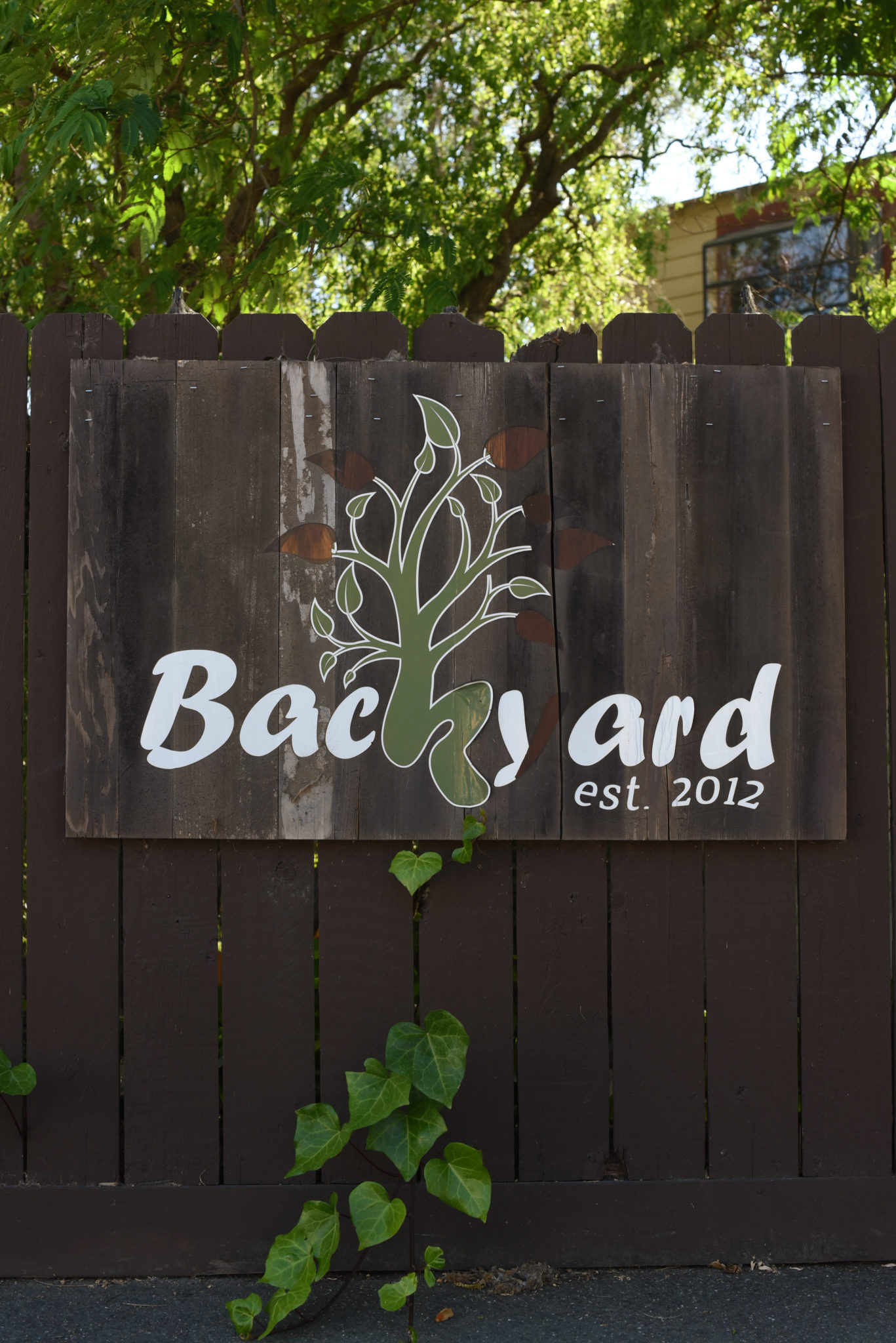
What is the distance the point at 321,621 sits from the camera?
114 inches

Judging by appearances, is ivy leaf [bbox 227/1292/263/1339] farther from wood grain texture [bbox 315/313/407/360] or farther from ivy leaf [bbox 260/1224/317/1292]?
wood grain texture [bbox 315/313/407/360]

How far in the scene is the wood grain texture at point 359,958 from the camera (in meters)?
2.89

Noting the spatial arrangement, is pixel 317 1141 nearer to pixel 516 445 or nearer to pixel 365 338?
pixel 516 445

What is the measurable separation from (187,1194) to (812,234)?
10076 millimetres

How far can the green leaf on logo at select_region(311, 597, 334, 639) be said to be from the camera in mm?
2883

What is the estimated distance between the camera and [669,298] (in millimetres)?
11531

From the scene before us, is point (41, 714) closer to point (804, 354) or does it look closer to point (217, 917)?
point (217, 917)

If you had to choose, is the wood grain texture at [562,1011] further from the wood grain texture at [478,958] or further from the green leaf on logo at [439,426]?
the green leaf on logo at [439,426]

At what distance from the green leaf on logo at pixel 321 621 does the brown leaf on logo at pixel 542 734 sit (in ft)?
1.96

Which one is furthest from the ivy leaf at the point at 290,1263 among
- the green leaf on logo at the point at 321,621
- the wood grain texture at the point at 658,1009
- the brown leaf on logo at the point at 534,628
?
the brown leaf on logo at the point at 534,628

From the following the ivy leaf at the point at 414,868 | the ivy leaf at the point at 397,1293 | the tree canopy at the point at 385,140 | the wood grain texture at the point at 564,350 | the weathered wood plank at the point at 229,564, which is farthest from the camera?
the tree canopy at the point at 385,140

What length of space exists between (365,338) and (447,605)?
76 centimetres

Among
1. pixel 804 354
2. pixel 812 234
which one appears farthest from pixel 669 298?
pixel 804 354

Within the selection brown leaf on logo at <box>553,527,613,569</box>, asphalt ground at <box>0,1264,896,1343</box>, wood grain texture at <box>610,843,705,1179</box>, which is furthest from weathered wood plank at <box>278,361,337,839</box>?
asphalt ground at <box>0,1264,896,1343</box>
